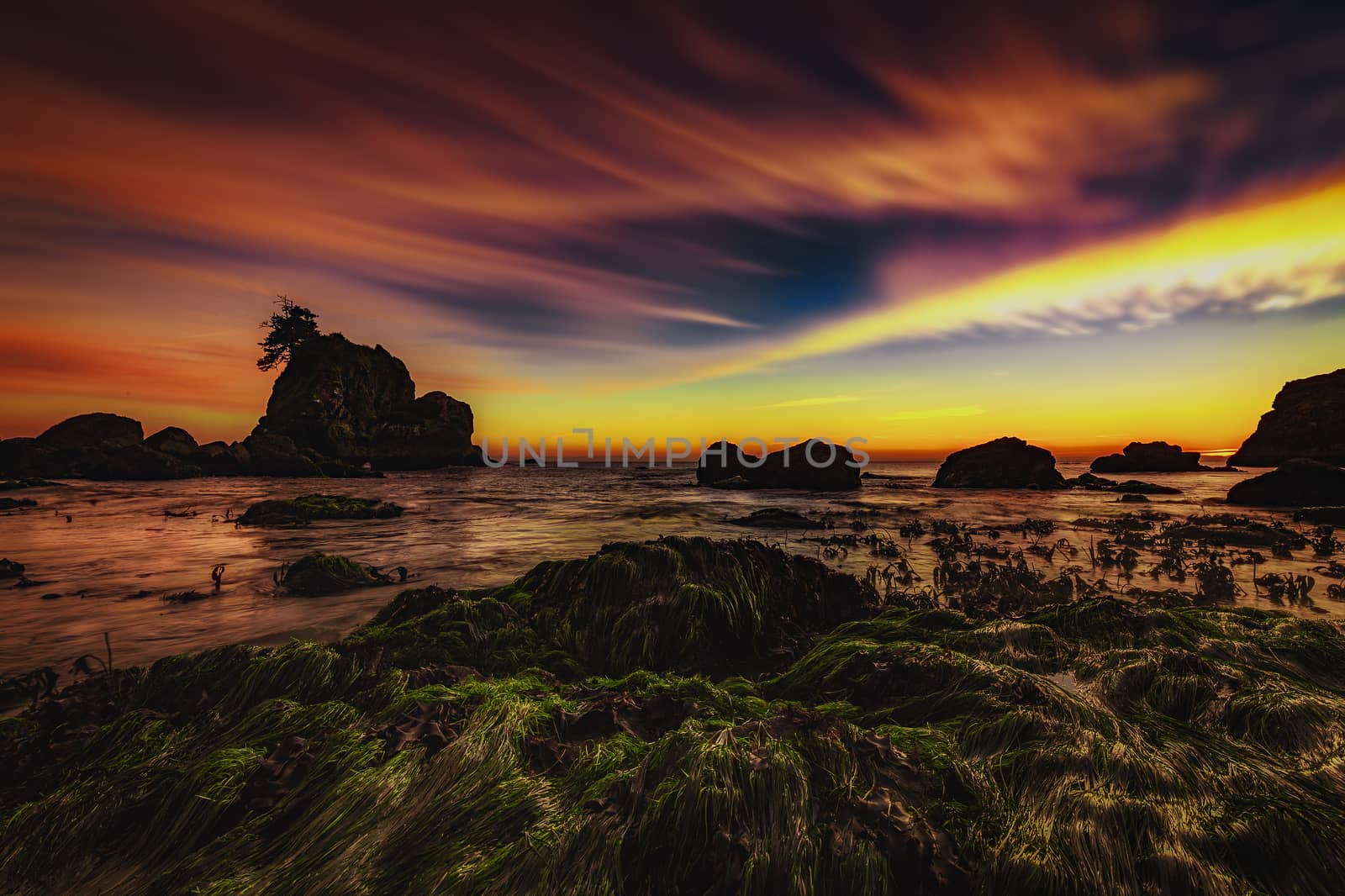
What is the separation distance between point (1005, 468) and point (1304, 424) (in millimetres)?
41313

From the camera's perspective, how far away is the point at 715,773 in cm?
228

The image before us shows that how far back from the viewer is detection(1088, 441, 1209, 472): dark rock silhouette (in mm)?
50906

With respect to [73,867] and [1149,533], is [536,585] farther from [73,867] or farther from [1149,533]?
[1149,533]

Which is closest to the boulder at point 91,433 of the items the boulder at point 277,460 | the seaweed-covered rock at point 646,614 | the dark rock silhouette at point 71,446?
the dark rock silhouette at point 71,446

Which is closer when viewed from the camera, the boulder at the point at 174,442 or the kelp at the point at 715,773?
the kelp at the point at 715,773

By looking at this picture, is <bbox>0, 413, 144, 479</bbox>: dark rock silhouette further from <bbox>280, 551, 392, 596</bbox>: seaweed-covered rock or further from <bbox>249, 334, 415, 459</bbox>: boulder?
<bbox>280, 551, 392, 596</bbox>: seaweed-covered rock

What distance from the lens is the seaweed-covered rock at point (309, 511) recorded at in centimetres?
1534

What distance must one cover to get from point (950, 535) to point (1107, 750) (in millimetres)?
11857

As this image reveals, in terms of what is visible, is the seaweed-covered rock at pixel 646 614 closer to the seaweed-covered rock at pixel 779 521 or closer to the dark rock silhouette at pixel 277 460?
the seaweed-covered rock at pixel 779 521

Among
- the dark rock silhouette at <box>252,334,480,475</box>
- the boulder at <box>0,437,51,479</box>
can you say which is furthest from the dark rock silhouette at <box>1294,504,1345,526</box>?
the boulder at <box>0,437,51,479</box>

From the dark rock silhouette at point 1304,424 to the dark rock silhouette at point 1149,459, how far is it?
6.51 m

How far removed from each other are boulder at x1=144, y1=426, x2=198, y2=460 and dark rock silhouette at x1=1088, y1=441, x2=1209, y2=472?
90800mm

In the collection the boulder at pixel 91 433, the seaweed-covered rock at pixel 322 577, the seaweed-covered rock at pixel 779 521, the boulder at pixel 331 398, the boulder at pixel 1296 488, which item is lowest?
the seaweed-covered rock at pixel 779 521

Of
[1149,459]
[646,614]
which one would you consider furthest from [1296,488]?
[1149,459]
